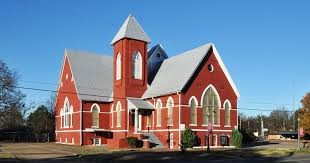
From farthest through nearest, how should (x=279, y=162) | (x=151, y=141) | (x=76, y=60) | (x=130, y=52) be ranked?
1. (x=76, y=60)
2. (x=130, y=52)
3. (x=151, y=141)
4. (x=279, y=162)

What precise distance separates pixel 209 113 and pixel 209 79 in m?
4.04

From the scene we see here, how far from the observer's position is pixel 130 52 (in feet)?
190

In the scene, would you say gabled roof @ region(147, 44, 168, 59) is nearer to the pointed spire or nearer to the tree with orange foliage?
the pointed spire

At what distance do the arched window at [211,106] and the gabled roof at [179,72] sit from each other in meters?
3.06

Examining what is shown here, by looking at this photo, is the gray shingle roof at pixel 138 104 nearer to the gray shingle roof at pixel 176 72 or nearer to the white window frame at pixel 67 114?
the gray shingle roof at pixel 176 72

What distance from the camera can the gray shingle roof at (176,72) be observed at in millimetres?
52500

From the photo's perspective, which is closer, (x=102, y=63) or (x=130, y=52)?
(x=130, y=52)

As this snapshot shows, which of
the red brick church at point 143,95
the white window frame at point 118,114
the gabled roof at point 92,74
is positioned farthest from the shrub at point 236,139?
the gabled roof at point 92,74

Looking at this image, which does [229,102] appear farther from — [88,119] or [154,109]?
[88,119]

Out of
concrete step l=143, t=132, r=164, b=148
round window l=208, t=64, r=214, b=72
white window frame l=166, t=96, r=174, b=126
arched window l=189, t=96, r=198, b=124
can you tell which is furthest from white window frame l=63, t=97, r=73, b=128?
round window l=208, t=64, r=214, b=72

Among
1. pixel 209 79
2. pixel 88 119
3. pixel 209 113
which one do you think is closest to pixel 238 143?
pixel 209 113

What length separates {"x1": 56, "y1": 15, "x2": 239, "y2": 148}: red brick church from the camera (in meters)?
52.3

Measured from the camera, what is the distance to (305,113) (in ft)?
265

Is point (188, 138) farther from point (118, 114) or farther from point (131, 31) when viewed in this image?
point (131, 31)
